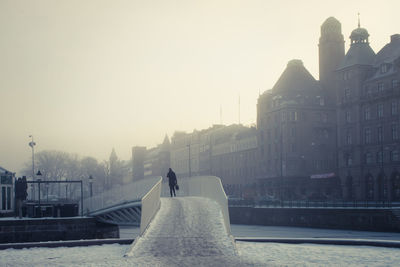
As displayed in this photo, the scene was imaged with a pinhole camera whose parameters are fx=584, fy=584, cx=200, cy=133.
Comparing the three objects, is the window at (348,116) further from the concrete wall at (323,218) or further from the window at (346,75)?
the concrete wall at (323,218)

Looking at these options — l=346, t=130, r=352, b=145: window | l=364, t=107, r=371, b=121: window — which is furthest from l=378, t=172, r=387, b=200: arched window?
l=346, t=130, r=352, b=145: window

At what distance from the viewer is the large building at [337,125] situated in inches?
3086

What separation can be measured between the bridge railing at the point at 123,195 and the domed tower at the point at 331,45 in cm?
6967

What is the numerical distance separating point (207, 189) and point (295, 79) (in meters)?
74.5

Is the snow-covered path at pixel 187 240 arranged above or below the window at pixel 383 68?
below

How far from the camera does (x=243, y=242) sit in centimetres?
2381

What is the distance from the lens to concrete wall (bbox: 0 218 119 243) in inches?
1378

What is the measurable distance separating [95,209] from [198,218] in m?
17.6

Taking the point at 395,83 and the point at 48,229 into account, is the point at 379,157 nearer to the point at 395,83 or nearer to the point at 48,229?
the point at 395,83

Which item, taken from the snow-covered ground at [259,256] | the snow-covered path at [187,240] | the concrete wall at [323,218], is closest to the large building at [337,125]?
the concrete wall at [323,218]

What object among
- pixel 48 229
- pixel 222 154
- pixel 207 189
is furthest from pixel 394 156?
pixel 222 154

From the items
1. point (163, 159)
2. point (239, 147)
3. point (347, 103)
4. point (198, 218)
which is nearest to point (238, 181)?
point (239, 147)

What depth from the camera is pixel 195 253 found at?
1920cm

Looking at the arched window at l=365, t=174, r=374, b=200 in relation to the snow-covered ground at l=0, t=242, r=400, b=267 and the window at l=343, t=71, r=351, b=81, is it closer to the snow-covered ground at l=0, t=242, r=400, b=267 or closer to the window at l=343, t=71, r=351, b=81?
the window at l=343, t=71, r=351, b=81
